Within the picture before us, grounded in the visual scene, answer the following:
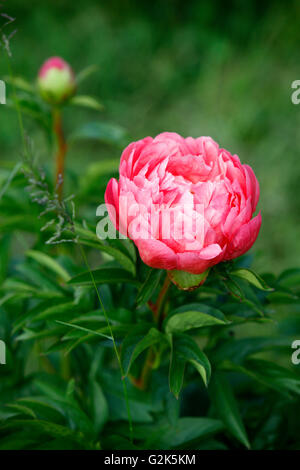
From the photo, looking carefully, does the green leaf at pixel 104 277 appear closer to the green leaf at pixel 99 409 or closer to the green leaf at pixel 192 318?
the green leaf at pixel 192 318

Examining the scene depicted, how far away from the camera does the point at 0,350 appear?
81 cm

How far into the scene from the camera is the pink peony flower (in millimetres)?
560

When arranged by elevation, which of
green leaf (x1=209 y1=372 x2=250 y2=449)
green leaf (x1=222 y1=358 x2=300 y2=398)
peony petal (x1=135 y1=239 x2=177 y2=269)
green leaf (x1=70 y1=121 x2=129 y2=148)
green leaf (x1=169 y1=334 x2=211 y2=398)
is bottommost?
green leaf (x1=209 y1=372 x2=250 y2=449)

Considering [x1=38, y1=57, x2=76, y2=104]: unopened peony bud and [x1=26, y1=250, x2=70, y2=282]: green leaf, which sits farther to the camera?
[x1=38, y1=57, x2=76, y2=104]: unopened peony bud

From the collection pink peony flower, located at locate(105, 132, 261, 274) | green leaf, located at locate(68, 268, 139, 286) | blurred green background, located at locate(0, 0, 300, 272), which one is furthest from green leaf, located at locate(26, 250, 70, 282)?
blurred green background, located at locate(0, 0, 300, 272)

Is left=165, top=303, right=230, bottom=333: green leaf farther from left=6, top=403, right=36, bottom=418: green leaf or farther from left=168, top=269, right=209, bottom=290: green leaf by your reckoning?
left=6, top=403, right=36, bottom=418: green leaf

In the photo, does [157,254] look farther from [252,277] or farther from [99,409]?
[99,409]

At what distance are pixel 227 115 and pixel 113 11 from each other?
93cm

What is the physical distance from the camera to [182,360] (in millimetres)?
661

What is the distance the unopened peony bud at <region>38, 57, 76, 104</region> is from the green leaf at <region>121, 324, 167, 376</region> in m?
0.56

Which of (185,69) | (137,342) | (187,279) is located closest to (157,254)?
(187,279)

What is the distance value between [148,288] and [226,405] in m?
0.25

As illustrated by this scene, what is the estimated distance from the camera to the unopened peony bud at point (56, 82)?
3.34ft

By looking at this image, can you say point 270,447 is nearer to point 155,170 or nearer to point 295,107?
point 155,170
